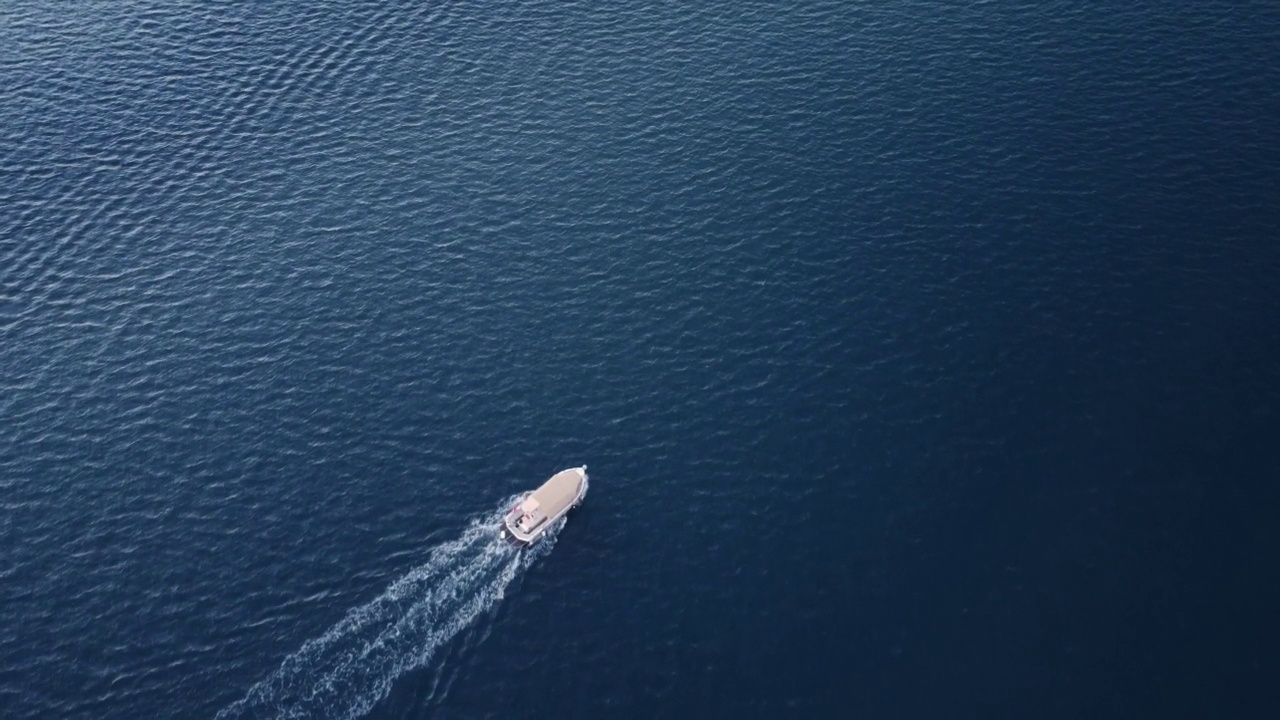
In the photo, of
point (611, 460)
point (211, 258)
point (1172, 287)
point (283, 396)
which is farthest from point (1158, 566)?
point (211, 258)

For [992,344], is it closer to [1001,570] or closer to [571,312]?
[1001,570]

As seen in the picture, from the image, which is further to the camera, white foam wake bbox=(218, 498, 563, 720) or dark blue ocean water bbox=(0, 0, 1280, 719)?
dark blue ocean water bbox=(0, 0, 1280, 719)

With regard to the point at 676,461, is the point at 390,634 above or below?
above

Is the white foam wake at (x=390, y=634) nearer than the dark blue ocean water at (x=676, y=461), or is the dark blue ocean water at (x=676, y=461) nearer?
the white foam wake at (x=390, y=634)

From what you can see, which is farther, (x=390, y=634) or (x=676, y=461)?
(x=676, y=461)
